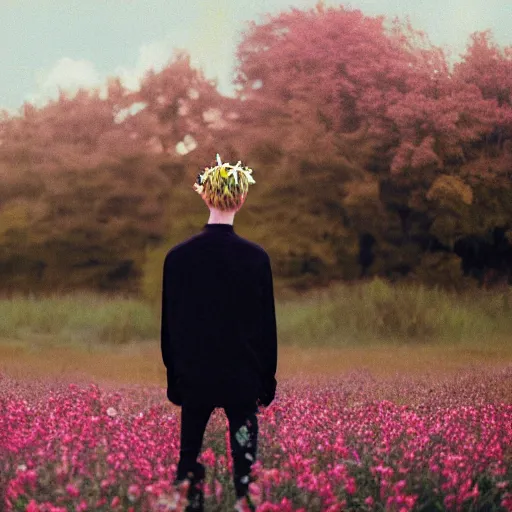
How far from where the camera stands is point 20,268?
21031 millimetres

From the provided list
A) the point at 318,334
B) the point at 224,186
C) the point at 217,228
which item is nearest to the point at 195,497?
the point at 217,228

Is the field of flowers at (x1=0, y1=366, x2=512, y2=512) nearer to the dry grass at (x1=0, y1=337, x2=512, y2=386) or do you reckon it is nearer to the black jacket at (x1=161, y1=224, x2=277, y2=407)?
the black jacket at (x1=161, y1=224, x2=277, y2=407)

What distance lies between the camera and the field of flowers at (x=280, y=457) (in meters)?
4.20

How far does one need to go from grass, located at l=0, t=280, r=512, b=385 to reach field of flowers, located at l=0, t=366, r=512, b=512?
12.8ft

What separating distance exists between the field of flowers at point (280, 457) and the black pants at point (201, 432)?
96 millimetres

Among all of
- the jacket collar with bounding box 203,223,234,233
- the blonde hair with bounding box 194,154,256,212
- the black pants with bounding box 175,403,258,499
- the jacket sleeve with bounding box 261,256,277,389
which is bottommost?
the black pants with bounding box 175,403,258,499

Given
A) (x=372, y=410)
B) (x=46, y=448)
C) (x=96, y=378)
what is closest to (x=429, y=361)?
(x=96, y=378)

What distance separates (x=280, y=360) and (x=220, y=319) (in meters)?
7.81

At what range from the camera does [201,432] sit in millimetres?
4059

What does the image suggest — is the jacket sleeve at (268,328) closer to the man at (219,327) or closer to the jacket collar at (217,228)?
the man at (219,327)

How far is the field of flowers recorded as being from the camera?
4195mm

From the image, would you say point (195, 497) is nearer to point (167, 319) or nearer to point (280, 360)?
point (167, 319)

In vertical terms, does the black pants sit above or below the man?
below

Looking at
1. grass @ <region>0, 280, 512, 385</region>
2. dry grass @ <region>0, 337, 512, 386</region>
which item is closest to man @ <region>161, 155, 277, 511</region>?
dry grass @ <region>0, 337, 512, 386</region>
